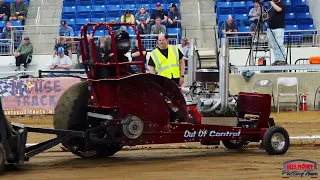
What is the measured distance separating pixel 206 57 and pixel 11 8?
541 inches

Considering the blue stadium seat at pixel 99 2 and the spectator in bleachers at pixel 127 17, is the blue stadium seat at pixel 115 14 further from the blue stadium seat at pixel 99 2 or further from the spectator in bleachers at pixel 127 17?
the spectator in bleachers at pixel 127 17

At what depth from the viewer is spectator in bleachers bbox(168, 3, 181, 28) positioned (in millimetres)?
22297

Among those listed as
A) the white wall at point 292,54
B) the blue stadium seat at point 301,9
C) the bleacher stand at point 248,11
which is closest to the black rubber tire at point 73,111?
the white wall at point 292,54

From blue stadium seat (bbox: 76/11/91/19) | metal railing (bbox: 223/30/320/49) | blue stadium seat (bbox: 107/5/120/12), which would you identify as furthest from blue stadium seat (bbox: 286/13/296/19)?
blue stadium seat (bbox: 76/11/91/19)

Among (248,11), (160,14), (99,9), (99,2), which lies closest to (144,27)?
(160,14)

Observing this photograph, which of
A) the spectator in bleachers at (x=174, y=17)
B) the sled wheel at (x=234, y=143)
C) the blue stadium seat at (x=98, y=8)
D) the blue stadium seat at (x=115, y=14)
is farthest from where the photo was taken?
the blue stadium seat at (x=98, y=8)

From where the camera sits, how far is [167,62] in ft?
37.1

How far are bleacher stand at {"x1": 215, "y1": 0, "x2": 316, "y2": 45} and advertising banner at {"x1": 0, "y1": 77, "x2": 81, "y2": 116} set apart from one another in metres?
7.74

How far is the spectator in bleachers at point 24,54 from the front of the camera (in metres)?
20.5

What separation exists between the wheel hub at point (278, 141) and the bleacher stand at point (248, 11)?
13.2 meters

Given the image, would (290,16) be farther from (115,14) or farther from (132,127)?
(132,127)

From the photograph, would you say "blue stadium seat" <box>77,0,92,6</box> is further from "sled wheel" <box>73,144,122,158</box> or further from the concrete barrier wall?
"sled wheel" <box>73,144,122,158</box>

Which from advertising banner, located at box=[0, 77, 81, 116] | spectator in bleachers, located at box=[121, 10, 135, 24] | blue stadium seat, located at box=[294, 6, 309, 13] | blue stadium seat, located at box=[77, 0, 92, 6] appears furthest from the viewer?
blue stadium seat, located at box=[77, 0, 92, 6]

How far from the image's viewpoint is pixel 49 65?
20.2m
